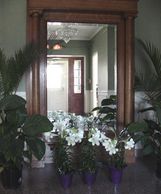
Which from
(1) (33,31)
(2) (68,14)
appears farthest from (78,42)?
(1) (33,31)

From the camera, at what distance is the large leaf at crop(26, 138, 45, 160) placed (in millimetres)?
2686

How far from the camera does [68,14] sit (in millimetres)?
3641

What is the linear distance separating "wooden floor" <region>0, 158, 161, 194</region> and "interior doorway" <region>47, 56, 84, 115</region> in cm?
82

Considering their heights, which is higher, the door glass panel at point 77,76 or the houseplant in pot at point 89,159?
the door glass panel at point 77,76

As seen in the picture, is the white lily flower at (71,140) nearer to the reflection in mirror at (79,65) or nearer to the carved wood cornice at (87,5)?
the reflection in mirror at (79,65)

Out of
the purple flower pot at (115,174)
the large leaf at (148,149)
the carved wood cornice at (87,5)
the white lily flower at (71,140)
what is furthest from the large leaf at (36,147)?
the carved wood cornice at (87,5)

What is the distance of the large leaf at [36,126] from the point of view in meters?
2.68

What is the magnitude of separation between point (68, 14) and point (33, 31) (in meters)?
0.51

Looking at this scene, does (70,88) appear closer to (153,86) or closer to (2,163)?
(153,86)

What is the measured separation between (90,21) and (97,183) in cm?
201

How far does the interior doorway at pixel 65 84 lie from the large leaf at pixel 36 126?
3.08 feet

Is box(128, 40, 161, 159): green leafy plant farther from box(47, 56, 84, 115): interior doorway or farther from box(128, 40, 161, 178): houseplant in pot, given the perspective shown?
box(47, 56, 84, 115): interior doorway

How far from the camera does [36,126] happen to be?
8.89 feet

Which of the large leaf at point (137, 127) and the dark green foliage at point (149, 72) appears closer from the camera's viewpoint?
the large leaf at point (137, 127)
